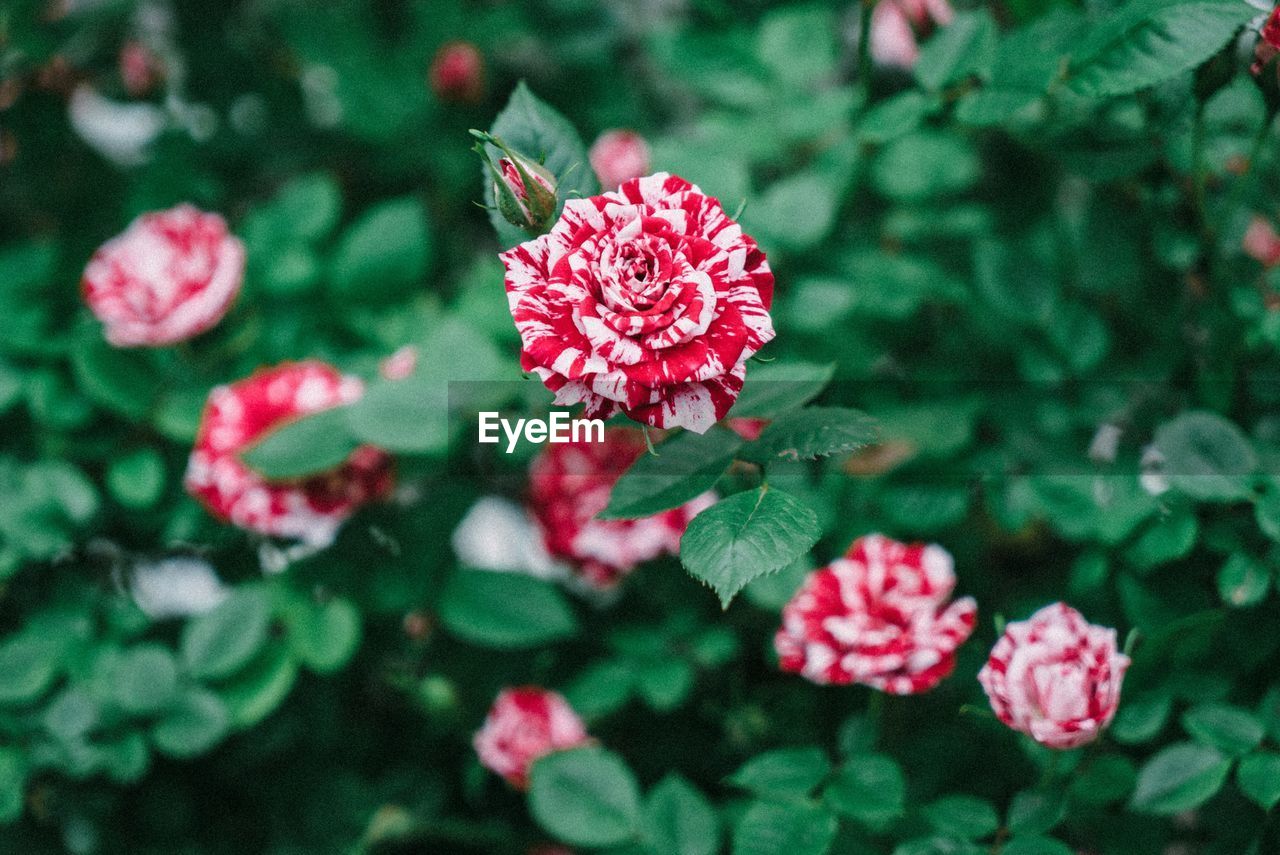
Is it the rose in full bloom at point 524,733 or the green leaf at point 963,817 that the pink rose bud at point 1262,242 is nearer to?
the green leaf at point 963,817

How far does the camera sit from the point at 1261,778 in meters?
0.59

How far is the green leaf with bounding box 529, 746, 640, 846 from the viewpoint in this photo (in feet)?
2.34

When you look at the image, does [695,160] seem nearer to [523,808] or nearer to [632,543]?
[632,543]

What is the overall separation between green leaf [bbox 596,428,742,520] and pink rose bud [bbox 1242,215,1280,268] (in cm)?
64

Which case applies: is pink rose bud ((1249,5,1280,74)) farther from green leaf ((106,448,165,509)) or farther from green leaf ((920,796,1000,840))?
green leaf ((106,448,165,509))

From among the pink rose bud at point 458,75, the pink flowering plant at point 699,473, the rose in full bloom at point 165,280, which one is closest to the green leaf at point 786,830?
the pink flowering plant at point 699,473

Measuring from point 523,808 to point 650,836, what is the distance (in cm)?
30

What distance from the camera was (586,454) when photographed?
0.89m

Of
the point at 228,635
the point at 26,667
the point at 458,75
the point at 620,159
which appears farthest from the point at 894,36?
the point at 26,667

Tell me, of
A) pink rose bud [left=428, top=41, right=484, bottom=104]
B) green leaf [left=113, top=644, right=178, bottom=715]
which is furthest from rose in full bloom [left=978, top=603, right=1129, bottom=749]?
pink rose bud [left=428, top=41, right=484, bottom=104]

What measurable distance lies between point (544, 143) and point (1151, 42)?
0.40 m

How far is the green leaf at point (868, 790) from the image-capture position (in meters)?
0.61

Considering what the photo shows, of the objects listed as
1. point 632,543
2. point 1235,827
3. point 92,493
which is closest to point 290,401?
point 92,493

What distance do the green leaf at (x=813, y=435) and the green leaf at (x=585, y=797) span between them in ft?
1.06
